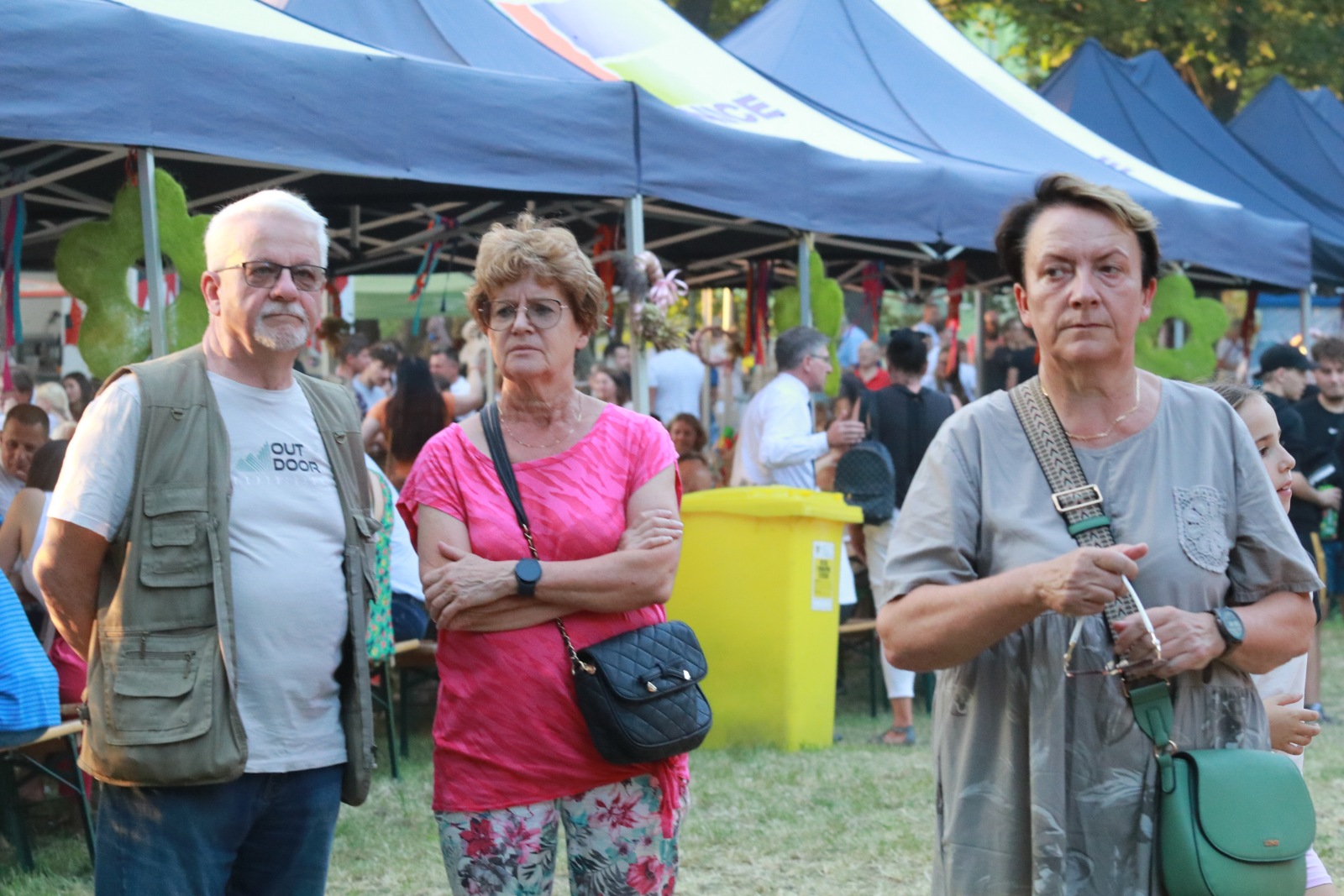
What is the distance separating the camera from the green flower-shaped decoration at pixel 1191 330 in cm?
1058

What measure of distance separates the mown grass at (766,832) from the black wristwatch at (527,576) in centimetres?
224

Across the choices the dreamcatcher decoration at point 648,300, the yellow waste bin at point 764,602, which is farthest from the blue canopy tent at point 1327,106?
the yellow waste bin at point 764,602

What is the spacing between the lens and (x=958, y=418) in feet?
7.26

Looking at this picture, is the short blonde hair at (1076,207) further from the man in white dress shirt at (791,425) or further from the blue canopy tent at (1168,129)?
the blue canopy tent at (1168,129)

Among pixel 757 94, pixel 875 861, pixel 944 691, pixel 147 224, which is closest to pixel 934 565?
pixel 944 691

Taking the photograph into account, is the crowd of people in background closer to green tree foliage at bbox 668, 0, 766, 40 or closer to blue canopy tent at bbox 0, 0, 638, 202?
blue canopy tent at bbox 0, 0, 638, 202

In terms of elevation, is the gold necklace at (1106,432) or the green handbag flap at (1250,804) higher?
the gold necklace at (1106,432)

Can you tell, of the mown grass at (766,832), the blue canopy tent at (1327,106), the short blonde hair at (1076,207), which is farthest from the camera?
the blue canopy tent at (1327,106)

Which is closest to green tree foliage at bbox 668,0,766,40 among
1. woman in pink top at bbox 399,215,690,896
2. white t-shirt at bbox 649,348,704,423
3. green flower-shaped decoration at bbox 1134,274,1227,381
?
white t-shirt at bbox 649,348,704,423

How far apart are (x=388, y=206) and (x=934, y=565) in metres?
7.28

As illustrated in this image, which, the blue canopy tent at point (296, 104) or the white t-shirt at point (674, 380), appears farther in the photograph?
the white t-shirt at point (674, 380)

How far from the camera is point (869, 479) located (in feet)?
23.8

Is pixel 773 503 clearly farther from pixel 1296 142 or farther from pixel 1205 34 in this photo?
pixel 1205 34

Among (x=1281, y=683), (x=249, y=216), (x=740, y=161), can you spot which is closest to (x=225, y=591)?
(x=249, y=216)
